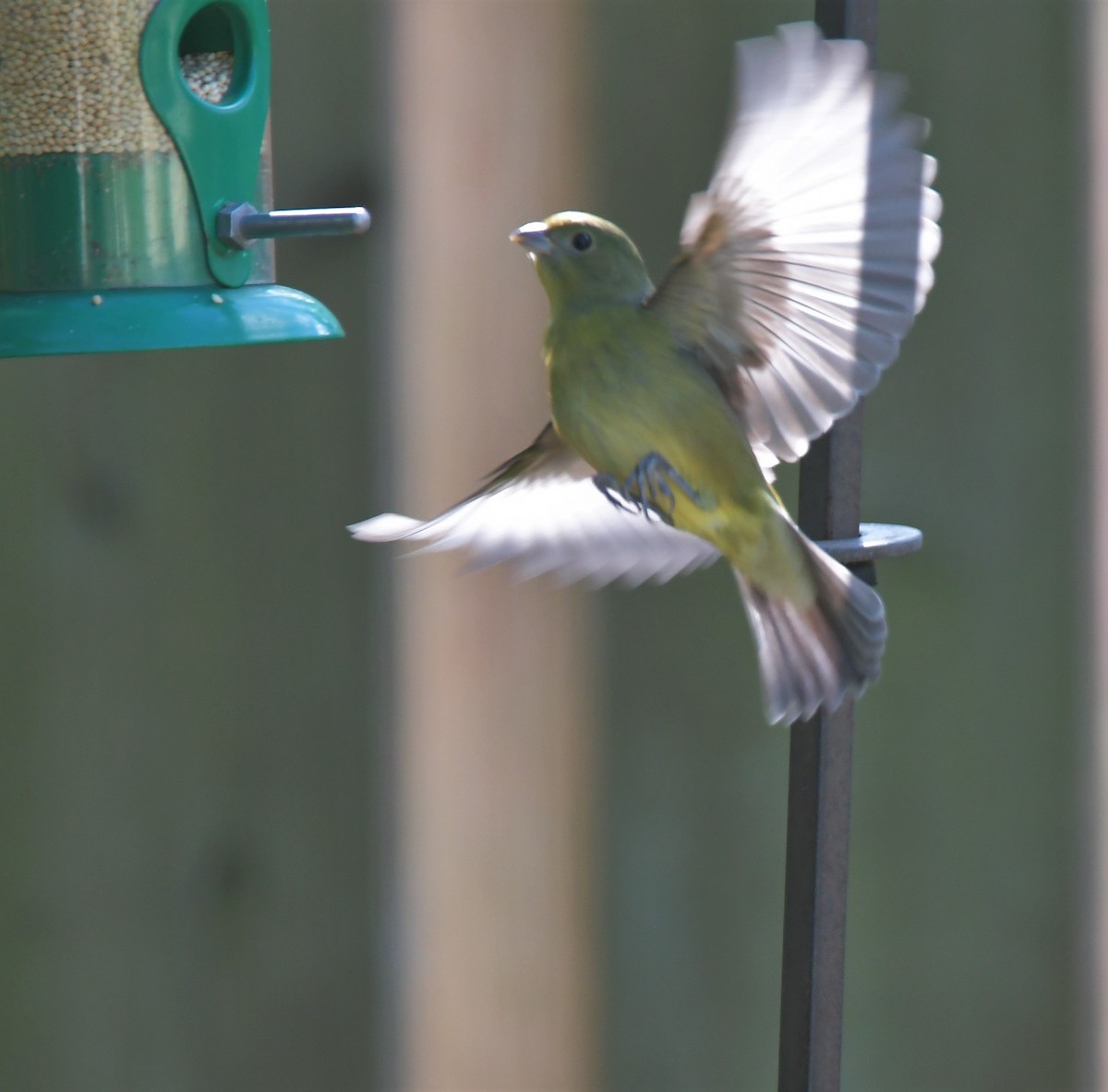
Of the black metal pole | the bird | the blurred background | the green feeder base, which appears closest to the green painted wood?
the blurred background

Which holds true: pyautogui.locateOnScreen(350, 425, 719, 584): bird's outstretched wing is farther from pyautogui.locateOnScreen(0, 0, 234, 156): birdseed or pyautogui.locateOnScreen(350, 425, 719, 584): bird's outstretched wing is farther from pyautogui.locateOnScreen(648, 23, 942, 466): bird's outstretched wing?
pyautogui.locateOnScreen(0, 0, 234, 156): birdseed

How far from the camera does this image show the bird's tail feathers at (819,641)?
1.61m

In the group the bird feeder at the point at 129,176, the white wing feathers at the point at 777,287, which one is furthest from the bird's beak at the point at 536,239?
the bird feeder at the point at 129,176

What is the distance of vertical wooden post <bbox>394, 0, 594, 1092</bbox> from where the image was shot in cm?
216

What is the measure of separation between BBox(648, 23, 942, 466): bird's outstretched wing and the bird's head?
2.9 inches

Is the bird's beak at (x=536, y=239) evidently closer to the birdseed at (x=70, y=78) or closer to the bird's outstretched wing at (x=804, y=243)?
the bird's outstretched wing at (x=804, y=243)

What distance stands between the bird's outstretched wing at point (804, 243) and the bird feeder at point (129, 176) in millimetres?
418

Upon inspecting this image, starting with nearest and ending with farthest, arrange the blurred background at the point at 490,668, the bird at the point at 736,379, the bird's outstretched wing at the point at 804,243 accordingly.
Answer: the bird's outstretched wing at the point at 804,243 < the bird at the point at 736,379 < the blurred background at the point at 490,668

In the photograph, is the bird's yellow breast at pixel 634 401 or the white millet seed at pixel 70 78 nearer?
the white millet seed at pixel 70 78

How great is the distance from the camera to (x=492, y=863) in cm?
238

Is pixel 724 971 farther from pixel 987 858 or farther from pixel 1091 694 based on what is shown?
pixel 1091 694

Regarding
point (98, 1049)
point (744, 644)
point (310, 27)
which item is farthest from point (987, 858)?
point (310, 27)

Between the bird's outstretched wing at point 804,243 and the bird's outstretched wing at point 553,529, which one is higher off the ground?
the bird's outstretched wing at point 804,243

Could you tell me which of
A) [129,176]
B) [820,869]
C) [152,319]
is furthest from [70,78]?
[820,869]
